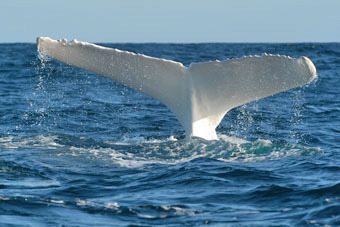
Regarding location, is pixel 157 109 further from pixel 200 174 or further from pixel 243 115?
pixel 200 174

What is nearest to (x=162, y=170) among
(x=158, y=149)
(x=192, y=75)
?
(x=192, y=75)

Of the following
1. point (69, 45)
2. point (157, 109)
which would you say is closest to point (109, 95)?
point (157, 109)

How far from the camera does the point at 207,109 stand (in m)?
9.97

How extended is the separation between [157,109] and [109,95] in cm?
323

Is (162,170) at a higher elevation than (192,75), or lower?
lower

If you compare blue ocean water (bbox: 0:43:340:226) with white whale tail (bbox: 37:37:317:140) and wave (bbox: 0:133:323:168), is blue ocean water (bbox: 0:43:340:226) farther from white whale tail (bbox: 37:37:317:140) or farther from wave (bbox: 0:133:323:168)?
white whale tail (bbox: 37:37:317:140)

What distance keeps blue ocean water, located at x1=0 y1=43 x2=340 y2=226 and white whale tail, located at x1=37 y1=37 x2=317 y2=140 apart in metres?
0.81

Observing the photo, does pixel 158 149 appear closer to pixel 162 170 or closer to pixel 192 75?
pixel 162 170

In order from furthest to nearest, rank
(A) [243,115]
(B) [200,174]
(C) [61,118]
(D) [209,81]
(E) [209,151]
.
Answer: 1. (A) [243,115]
2. (C) [61,118]
3. (E) [209,151]
4. (D) [209,81]
5. (B) [200,174]

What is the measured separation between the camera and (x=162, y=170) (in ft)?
29.6

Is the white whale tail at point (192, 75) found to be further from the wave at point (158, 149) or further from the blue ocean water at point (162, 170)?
the blue ocean water at point (162, 170)

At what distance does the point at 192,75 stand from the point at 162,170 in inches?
59.0

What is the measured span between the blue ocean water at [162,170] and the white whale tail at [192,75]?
0.81 m

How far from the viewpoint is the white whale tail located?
8.67 m
